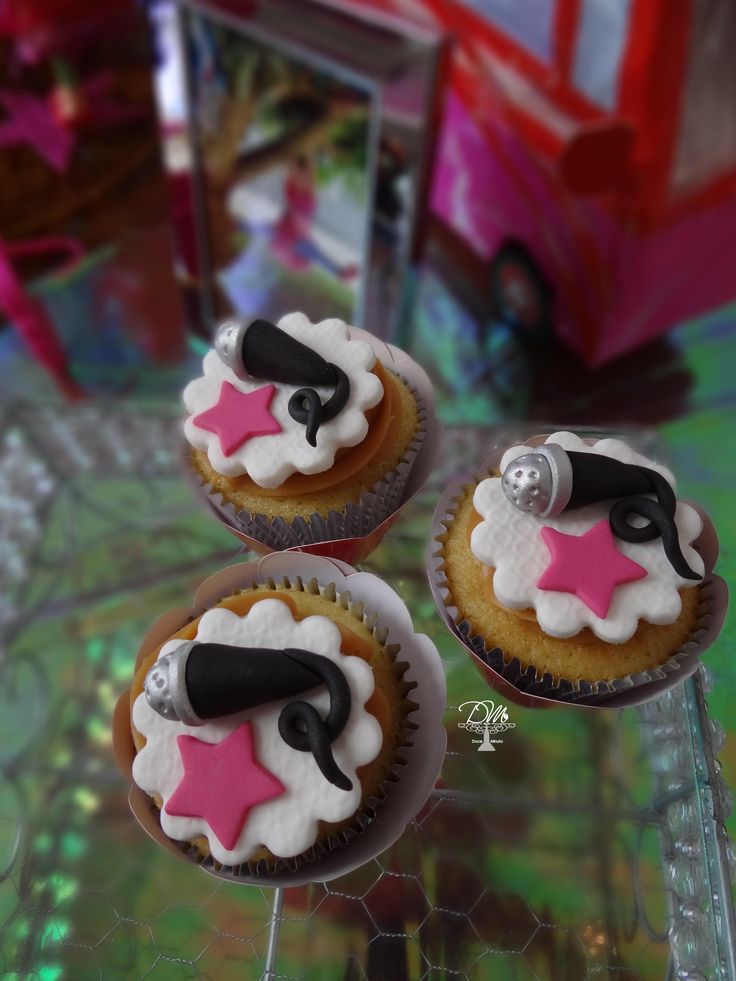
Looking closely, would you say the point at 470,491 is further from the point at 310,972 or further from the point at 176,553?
the point at 176,553

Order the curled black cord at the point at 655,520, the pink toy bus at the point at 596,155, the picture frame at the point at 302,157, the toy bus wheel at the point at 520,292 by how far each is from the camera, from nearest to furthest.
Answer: the curled black cord at the point at 655,520
the pink toy bus at the point at 596,155
the picture frame at the point at 302,157
the toy bus wheel at the point at 520,292

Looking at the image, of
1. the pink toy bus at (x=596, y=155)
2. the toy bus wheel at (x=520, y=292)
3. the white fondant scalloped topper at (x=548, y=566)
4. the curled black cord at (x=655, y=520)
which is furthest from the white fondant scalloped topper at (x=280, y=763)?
the toy bus wheel at (x=520, y=292)

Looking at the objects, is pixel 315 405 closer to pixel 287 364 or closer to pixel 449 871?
pixel 287 364

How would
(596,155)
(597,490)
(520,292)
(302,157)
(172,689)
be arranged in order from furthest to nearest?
(520,292)
(302,157)
(596,155)
(597,490)
(172,689)

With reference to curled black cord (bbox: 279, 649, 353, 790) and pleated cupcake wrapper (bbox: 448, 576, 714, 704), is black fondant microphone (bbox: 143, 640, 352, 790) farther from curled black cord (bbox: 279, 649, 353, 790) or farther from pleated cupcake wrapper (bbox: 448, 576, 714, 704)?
pleated cupcake wrapper (bbox: 448, 576, 714, 704)

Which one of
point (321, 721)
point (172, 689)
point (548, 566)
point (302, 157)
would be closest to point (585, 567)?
point (548, 566)

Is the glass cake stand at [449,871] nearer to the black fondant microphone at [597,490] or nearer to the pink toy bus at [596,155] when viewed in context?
the black fondant microphone at [597,490]

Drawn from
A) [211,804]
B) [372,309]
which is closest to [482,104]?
[372,309]
